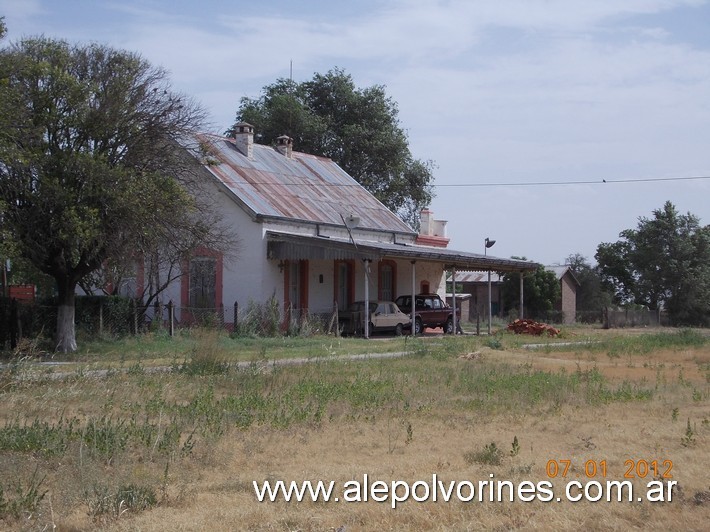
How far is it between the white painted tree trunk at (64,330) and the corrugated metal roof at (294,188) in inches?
323

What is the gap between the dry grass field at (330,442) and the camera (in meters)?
7.57

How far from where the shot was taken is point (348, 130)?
51.3 meters

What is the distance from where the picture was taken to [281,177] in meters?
36.1

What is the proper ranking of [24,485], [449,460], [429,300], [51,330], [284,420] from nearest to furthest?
1. [24,485]
2. [449,460]
3. [284,420]
4. [51,330]
5. [429,300]

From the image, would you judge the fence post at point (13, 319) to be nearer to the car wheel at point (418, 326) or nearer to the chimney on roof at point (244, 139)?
the chimney on roof at point (244, 139)

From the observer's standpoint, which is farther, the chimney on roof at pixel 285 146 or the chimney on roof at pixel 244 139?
the chimney on roof at pixel 285 146

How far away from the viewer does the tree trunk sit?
2248cm

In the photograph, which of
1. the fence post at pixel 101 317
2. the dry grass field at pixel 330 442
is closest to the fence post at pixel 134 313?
the fence post at pixel 101 317

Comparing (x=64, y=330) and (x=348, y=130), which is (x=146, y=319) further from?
(x=348, y=130)

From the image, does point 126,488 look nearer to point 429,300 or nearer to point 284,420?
point 284,420

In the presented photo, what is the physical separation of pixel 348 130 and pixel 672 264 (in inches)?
869

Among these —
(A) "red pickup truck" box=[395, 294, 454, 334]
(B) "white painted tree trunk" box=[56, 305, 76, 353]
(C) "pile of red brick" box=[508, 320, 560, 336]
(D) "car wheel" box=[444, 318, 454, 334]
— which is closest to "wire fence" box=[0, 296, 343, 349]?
(B) "white painted tree trunk" box=[56, 305, 76, 353]

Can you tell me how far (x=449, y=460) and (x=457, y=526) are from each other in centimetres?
232

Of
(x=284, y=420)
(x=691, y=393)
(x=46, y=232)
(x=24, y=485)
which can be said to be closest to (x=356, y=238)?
(x=46, y=232)
